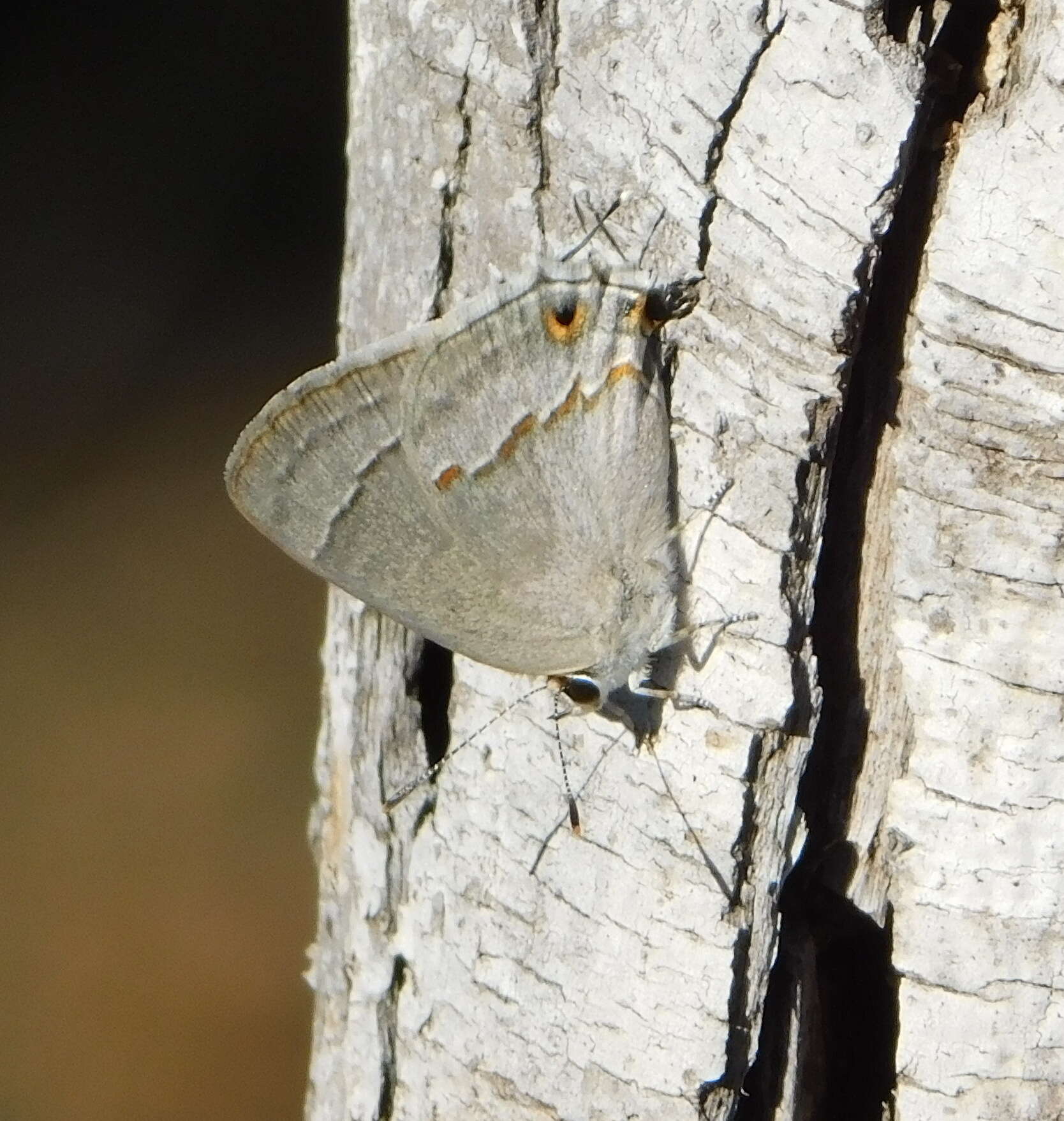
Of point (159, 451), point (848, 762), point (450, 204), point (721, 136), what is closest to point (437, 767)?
point (848, 762)

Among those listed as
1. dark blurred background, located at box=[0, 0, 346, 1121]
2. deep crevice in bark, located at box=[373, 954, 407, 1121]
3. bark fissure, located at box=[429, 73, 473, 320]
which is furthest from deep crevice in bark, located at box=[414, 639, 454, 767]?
dark blurred background, located at box=[0, 0, 346, 1121]

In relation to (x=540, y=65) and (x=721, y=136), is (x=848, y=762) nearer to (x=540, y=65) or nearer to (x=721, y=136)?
(x=721, y=136)

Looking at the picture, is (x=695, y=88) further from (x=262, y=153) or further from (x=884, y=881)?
(x=262, y=153)

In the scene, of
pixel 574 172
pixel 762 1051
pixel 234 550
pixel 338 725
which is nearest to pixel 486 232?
pixel 574 172

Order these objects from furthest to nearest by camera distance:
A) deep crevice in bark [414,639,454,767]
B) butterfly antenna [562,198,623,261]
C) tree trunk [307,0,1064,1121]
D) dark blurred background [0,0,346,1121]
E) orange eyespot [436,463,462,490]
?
dark blurred background [0,0,346,1121]
deep crevice in bark [414,639,454,767]
orange eyespot [436,463,462,490]
butterfly antenna [562,198,623,261]
tree trunk [307,0,1064,1121]

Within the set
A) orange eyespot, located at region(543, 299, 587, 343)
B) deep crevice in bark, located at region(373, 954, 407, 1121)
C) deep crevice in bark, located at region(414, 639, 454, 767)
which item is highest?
orange eyespot, located at region(543, 299, 587, 343)

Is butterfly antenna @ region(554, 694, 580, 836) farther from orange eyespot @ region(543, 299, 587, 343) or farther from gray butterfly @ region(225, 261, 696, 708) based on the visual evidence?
orange eyespot @ region(543, 299, 587, 343)

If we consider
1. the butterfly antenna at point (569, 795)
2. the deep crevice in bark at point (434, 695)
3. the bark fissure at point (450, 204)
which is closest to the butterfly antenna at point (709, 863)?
the butterfly antenna at point (569, 795)
